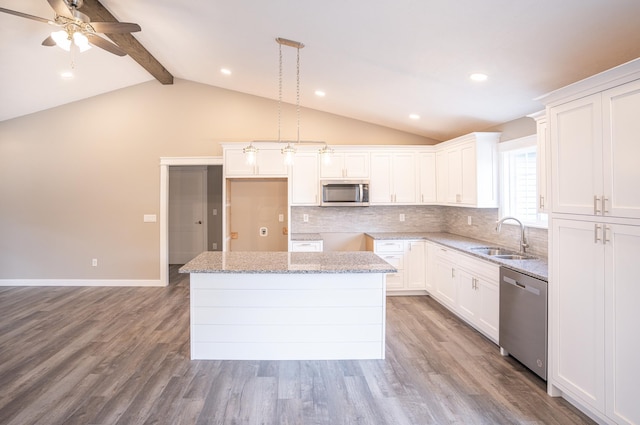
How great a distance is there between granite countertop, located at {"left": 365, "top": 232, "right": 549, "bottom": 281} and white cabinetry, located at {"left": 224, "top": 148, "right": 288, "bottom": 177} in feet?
5.75

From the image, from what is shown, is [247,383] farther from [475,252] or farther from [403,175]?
[403,175]

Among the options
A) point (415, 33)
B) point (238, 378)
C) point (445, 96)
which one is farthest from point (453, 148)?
point (238, 378)

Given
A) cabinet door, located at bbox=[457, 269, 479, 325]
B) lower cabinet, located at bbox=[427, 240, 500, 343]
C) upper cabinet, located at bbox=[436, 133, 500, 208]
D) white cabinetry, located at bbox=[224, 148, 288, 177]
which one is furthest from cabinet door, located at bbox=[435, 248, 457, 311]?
white cabinetry, located at bbox=[224, 148, 288, 177]

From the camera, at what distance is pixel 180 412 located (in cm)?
225

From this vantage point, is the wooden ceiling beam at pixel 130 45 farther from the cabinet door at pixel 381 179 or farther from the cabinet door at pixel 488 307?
the cabinet door at pixel 488 307

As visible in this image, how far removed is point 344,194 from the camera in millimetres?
4922

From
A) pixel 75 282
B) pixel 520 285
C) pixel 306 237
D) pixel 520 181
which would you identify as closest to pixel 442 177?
pixel 520 181

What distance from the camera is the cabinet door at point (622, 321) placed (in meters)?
1.83

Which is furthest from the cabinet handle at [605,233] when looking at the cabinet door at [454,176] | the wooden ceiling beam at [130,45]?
the wooden ceiling beam at [130,45]

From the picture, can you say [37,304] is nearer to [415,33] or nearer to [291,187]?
[291,187]

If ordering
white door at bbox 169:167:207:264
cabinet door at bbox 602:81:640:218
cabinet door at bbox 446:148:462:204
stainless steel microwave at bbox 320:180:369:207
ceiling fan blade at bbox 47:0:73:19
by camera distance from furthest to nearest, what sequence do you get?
white door at bbox 169:167:207:264 < stainless steel microwave at bbox 320:180:369:207 < cabinet door at bbox 446:148:462:204 < ceiling fan blade at bbox 47:0:73:19 < cabinet door at bbox 602:81:640:218

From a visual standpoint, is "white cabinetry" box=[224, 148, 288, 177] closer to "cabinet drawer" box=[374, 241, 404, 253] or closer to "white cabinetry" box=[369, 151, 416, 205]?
"white cabinetry" box=[369, 151, 416, 205]

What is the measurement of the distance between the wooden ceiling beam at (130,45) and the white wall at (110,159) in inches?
18.1

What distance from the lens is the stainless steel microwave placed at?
193 inches
